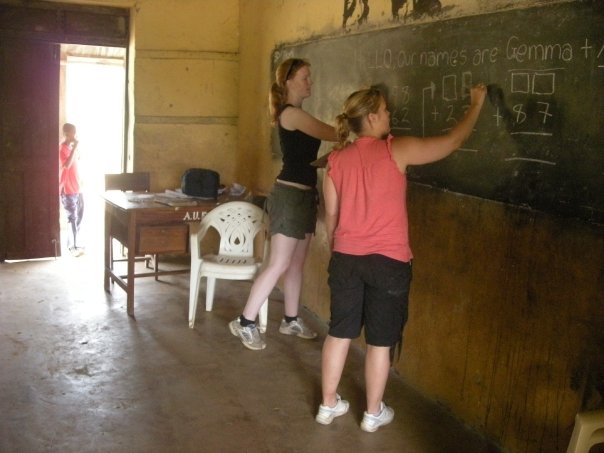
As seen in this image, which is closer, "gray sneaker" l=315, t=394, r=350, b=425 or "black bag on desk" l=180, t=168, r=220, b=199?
"gray sneaker" l=315, t=394, r=350, b=425

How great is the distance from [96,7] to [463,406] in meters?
4.64

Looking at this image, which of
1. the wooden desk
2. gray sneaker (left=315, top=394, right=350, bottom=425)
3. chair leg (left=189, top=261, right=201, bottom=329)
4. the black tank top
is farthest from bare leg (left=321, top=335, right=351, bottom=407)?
the wooden desk

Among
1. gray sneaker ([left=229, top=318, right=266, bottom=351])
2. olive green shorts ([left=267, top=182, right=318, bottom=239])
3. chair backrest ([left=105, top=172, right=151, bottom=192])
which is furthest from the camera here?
chair backrest ([left=105, top=172, right=151, bottom=192])

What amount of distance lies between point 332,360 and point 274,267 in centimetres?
98

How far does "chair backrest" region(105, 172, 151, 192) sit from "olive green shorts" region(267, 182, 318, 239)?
1.84 metres

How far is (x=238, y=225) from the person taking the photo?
4.45 meters

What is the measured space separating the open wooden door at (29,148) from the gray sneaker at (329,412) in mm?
3906

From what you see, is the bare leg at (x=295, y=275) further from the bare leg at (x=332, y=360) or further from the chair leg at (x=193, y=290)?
the bare leg at (x=332, y=360)

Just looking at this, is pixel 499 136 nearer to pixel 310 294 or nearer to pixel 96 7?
pixel 310 294

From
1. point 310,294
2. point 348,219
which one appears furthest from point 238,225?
point 348,219

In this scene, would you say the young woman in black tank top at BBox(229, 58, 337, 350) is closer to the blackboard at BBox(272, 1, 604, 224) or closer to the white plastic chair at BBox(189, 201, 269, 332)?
the white plastic chair at BBox(189, 201, 269, 332)

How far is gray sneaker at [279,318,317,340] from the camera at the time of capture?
4320 millimetres

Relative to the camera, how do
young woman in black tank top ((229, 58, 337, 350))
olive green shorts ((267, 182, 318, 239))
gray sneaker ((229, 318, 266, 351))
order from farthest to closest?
gray sneaker ((229, 318, 266, 351)) → olive green shorts ((267, 182, 318, 239)) → young woman in black tank top ((229, 58, 337, 350))

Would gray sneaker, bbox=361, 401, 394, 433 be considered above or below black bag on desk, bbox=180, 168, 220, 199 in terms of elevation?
below
